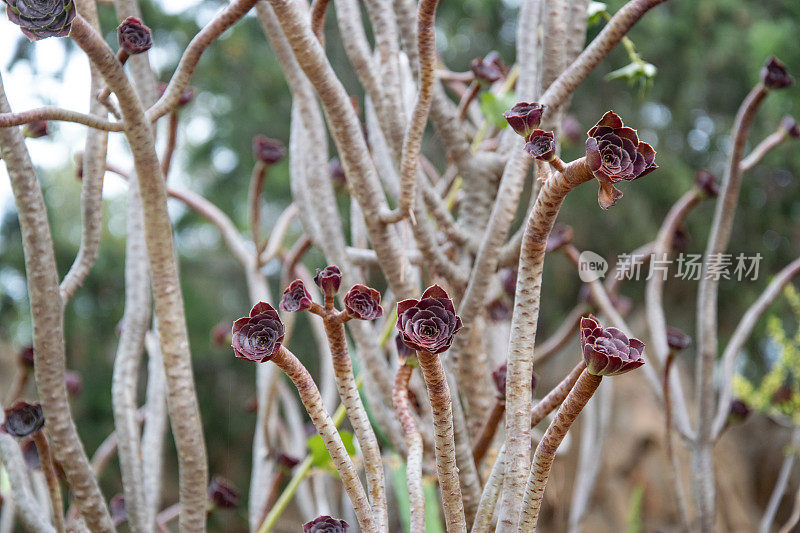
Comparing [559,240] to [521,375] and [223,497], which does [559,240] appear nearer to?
[521,375]

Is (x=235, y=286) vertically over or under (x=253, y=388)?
over

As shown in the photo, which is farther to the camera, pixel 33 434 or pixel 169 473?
pixel 169 473

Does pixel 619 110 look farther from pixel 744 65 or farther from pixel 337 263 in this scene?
pixel 337 263

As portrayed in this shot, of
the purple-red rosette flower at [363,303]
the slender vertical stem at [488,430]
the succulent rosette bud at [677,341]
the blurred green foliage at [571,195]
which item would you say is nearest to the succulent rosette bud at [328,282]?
the purple-red rosette flower at [363,303]

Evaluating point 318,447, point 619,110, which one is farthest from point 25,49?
point 619,110

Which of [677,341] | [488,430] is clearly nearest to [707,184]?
[677,341]

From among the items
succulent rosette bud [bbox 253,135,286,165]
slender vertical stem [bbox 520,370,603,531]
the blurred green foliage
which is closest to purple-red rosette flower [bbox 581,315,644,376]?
slender vertical stem [bbox 520,370,603,531]

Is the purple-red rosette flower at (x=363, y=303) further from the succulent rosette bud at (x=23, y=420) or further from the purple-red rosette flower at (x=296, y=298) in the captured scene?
the succulent rosette bud at (x=23, y=420)
